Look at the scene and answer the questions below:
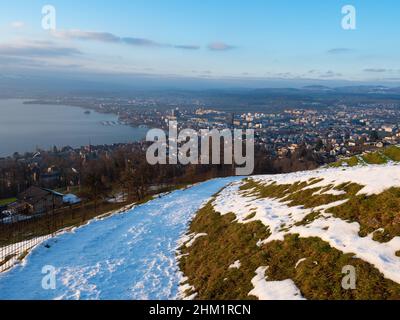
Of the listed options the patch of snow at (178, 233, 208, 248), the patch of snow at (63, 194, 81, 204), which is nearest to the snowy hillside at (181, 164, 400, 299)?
the patch of snow at (178, 233, 208, 248)

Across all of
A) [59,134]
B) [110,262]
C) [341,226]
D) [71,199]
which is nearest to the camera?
[341,226]

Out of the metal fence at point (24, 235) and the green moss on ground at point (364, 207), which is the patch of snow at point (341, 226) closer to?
the green moss on ground at point (364, 207)

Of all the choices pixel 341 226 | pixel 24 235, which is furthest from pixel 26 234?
pixel 341 226

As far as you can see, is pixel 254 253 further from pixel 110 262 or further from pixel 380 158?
pixel 380 158

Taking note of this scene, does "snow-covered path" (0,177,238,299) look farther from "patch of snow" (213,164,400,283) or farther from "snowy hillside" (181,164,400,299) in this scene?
"patch of snow" (213,164,400,283)

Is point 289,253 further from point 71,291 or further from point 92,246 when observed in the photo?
point 92,246
